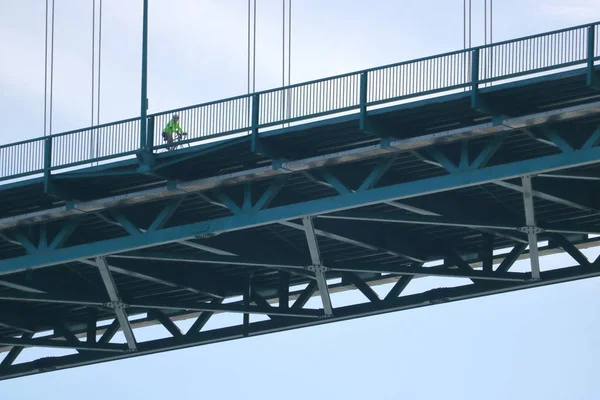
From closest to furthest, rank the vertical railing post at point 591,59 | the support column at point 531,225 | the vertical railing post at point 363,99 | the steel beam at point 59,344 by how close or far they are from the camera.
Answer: the vertical railing post at point 591,59 < the support column at point 531,225 < the vertical railing post at point 363,99 < the steel beam at point 59,344

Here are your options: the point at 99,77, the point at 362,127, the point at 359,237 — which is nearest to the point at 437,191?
the point at 362,127

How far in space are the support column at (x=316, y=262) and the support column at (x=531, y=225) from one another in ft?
20.1

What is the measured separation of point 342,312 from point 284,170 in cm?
→ 830

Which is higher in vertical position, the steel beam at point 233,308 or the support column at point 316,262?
the steel beam at point 233,308

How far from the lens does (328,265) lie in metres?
Answer: 60.3

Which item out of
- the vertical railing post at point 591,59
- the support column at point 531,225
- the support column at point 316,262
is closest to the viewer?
the vertical railing post at point 591,59

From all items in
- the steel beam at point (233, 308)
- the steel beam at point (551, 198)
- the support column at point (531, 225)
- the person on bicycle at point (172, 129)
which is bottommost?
the support column at point (531, 225)

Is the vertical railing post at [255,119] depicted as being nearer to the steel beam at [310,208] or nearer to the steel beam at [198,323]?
the steel beam at [310,208]

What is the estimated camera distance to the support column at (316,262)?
57125 mm

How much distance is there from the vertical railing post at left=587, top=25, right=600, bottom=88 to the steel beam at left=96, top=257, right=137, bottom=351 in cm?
1743

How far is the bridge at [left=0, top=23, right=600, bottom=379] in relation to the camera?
53000 mm

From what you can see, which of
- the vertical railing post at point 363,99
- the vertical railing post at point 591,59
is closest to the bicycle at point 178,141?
the vertical railing post at point 363,99

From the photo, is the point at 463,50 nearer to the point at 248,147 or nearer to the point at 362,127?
the point at 362,127

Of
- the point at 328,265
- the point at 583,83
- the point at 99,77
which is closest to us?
the point at 583,83
